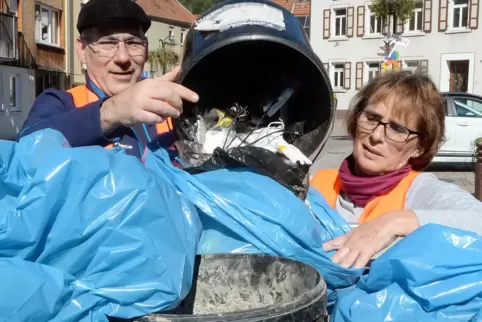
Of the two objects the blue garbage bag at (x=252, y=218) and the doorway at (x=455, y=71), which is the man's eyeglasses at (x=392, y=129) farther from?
the doorway at (x=455, y=71)

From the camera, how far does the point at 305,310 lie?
1.39 metres

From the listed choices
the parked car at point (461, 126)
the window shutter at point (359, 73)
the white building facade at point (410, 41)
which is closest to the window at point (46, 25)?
the white building facade at point (410, 41)

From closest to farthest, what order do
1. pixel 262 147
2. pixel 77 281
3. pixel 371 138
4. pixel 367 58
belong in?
pixel 77 281 < pixel 262 147 < pixel 371 138 < pixel 367 58

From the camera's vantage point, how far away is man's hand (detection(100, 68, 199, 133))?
1706 mm

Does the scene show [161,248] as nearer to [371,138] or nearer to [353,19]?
[371,138]

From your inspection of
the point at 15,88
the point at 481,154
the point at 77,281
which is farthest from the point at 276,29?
the point at 15,88

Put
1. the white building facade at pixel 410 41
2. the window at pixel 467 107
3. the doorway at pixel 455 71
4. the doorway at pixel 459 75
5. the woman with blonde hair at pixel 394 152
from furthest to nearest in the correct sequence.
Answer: the doorway at pixel 459 75 < the doorway at pixel 455 71 < the white building facade at pixel 410 41 < the window at pixel 467 107 < the woman with blonde hair at pixel 394 152

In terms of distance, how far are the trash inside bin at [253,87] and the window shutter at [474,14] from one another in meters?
32.0

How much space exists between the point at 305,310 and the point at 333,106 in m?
1.01

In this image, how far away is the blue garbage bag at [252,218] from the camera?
1684mm

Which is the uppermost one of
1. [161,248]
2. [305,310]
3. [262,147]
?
[262,147]

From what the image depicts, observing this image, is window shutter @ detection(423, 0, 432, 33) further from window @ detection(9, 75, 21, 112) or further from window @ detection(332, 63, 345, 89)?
window @ detection(9, 75, 21, 112)

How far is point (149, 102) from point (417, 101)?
1.23 meters

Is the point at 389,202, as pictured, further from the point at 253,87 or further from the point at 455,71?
the point at 455,71
